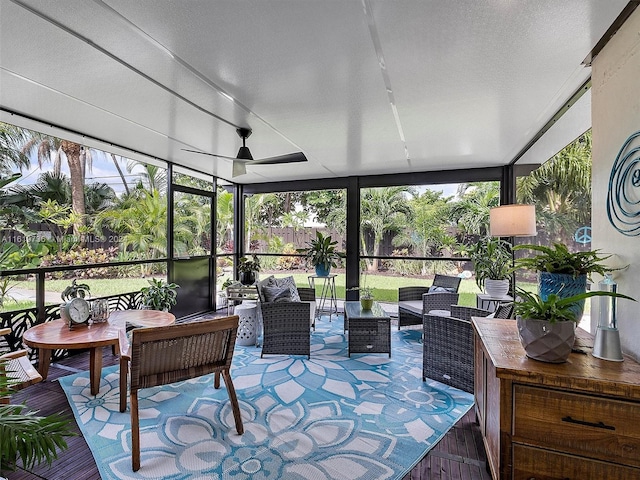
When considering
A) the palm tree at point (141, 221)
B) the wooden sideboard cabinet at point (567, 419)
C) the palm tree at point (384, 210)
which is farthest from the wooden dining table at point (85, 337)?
the palm tree at point (384, 210)

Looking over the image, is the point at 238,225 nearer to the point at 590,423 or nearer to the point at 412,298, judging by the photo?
the point at 412,298

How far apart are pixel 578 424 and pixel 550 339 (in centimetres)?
33

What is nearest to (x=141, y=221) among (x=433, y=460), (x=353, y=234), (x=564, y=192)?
(x=353, y=234)

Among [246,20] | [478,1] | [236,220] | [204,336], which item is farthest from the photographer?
[236,220]

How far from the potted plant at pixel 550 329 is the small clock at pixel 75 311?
3493mm

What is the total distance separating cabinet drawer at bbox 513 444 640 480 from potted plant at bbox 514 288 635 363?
0.37 meters

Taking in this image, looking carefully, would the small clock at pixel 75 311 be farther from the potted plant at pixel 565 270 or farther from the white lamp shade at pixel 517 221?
→ the white lamp shade at pixel 517 221

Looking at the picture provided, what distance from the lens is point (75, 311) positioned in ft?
10.0

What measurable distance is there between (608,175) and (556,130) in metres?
1.73

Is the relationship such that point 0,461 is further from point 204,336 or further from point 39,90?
point 39,90

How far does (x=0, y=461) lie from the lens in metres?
1.11

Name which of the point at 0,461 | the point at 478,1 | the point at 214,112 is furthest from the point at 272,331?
the point at 478,1

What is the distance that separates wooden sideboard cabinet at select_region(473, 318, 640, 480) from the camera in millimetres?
1262

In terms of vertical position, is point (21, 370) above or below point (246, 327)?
above
